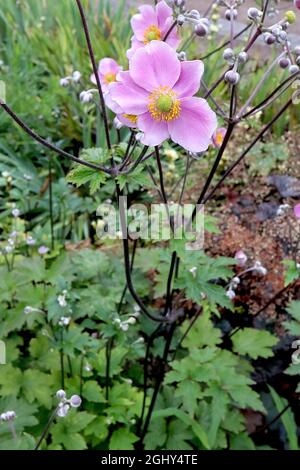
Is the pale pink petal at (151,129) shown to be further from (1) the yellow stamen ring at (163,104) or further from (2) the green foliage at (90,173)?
→ (2) the green foliage at (90,173)

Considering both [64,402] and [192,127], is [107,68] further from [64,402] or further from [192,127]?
[64,402]

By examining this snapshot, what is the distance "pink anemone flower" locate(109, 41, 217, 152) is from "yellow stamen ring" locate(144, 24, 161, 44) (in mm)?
216

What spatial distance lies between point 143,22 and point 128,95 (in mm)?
309

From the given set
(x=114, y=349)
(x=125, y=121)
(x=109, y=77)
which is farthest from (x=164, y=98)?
(x=114, y=349)

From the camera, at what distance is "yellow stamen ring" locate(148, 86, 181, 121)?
102cm

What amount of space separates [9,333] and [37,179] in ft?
4.48

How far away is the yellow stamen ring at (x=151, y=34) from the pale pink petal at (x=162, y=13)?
0.05ft

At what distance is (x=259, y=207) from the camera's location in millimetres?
2723

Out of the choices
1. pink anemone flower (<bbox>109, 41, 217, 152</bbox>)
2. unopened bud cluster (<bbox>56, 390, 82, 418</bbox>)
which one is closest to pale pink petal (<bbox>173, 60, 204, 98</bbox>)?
pink anemone flower (<bbox>109, 41, 217, 152</bbox>)

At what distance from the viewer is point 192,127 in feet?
3.47

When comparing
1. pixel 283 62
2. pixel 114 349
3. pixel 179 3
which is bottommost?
pixel 114 349

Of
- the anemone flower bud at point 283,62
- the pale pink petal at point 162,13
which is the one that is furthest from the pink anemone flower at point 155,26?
the anemone flower bud at point 283,62

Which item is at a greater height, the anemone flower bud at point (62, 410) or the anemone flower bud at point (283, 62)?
the anemone flower bud at point (283, 62)

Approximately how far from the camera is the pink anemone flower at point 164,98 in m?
0.99
